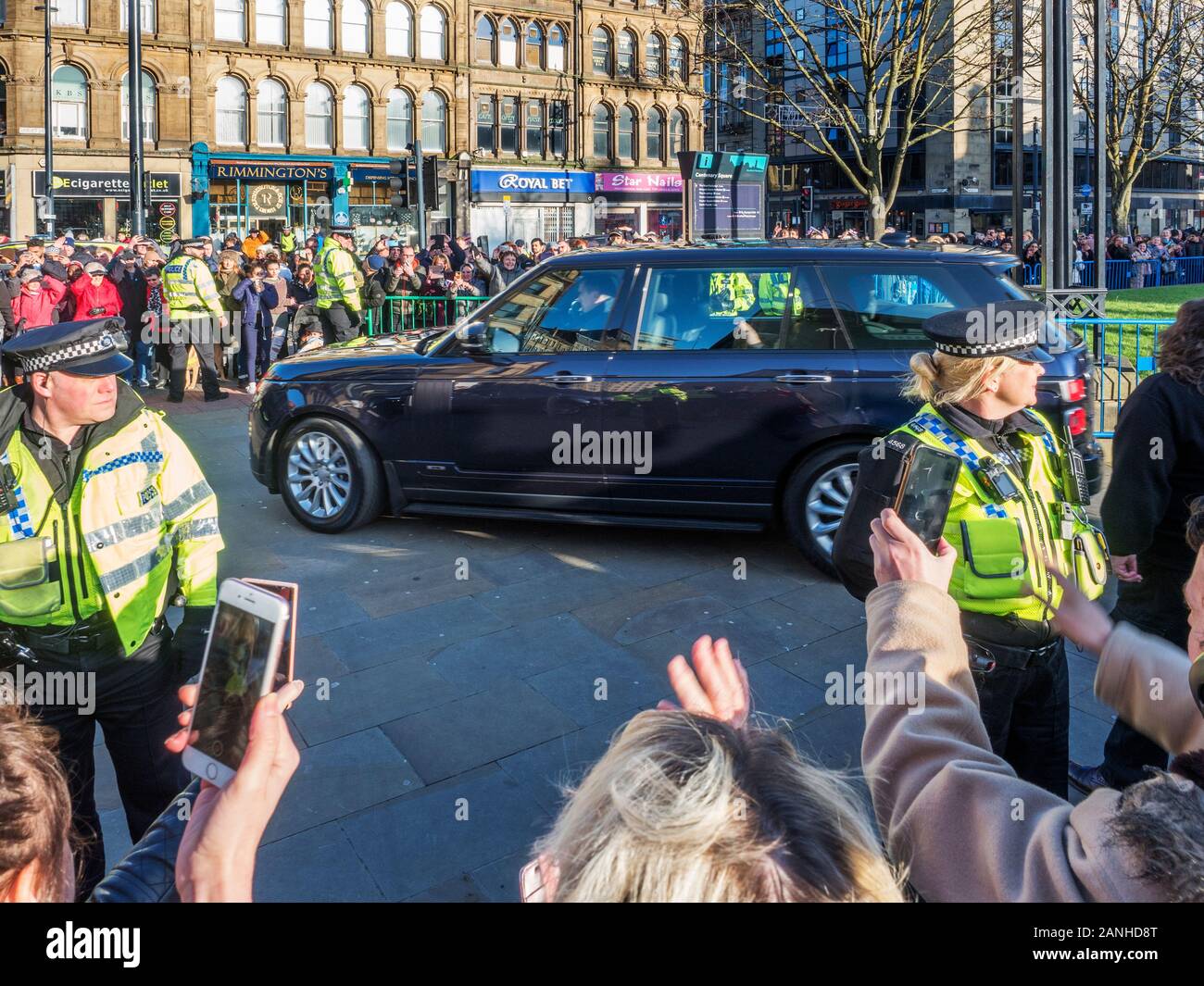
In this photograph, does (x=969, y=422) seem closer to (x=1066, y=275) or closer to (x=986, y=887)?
(x=986, y=887)

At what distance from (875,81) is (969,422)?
67.2ft

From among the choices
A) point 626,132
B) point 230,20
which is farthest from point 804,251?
point 626,132

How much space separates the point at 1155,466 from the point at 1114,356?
9005 millimetres

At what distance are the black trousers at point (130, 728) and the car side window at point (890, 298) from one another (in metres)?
4.41

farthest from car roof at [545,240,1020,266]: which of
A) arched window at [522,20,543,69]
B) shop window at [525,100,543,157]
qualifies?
arched window at [522,20,543,69]

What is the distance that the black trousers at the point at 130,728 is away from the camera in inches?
125

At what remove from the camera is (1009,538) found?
3125 millimetres

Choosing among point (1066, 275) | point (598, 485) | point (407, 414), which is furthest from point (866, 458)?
point (1066, 275)

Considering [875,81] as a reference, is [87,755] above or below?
below

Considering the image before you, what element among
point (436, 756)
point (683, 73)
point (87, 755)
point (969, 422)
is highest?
point (683, 73)

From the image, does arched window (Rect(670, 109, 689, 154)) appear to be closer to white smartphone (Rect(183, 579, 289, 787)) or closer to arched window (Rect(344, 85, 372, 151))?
arched window (Rect(344, 85, 372, 151))

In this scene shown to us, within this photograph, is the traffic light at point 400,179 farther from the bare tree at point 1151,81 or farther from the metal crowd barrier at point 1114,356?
the bare tree at point 1151,81

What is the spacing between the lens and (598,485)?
6.89 m

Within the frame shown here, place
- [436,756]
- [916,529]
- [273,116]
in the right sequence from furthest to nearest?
[273,116] < [436,756] < [916,529]
